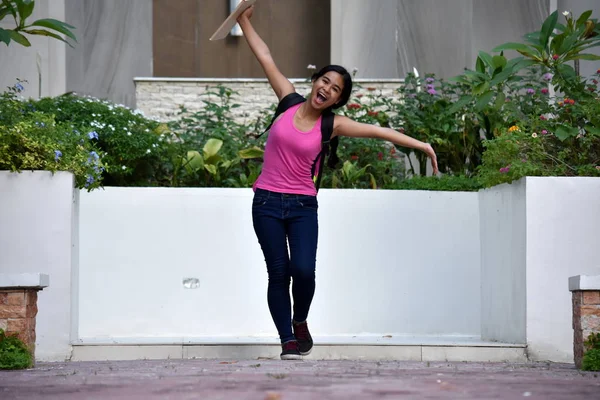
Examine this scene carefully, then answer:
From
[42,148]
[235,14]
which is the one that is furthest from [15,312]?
[235,14]

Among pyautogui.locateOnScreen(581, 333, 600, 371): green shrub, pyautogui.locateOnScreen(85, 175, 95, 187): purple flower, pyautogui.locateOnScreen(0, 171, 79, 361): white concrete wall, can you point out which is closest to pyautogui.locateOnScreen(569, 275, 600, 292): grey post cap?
pyautogui.locateOnScreen(581, 333, 600, 371): green shrub

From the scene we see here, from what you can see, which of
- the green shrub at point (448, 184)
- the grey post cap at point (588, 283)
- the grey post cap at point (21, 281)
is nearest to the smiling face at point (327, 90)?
the grey post cap at point (588, 283)

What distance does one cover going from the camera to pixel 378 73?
12.0 metres

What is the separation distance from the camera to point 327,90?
5.09m

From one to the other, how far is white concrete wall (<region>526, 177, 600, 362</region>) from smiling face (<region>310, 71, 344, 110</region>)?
1.67 m

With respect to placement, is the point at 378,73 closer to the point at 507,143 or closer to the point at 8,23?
the point at 8,23

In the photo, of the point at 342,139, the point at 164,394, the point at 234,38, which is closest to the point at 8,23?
the point at 234,38

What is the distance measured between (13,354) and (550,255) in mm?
3110

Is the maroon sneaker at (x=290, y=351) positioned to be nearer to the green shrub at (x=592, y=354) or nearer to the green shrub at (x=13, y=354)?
the green shrub at (x=13, y=354)

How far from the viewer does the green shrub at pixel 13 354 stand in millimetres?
4969

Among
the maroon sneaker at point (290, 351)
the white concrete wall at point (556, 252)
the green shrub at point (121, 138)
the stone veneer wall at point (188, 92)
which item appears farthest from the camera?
the stone veneer wall at point (188, 92)

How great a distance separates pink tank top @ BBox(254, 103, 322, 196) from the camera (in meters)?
5.10

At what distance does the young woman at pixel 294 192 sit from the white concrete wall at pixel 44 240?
1.51 m

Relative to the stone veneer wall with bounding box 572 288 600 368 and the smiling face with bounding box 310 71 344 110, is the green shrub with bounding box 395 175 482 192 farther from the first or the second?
the smiling face with bounding box 310 71 344 110
